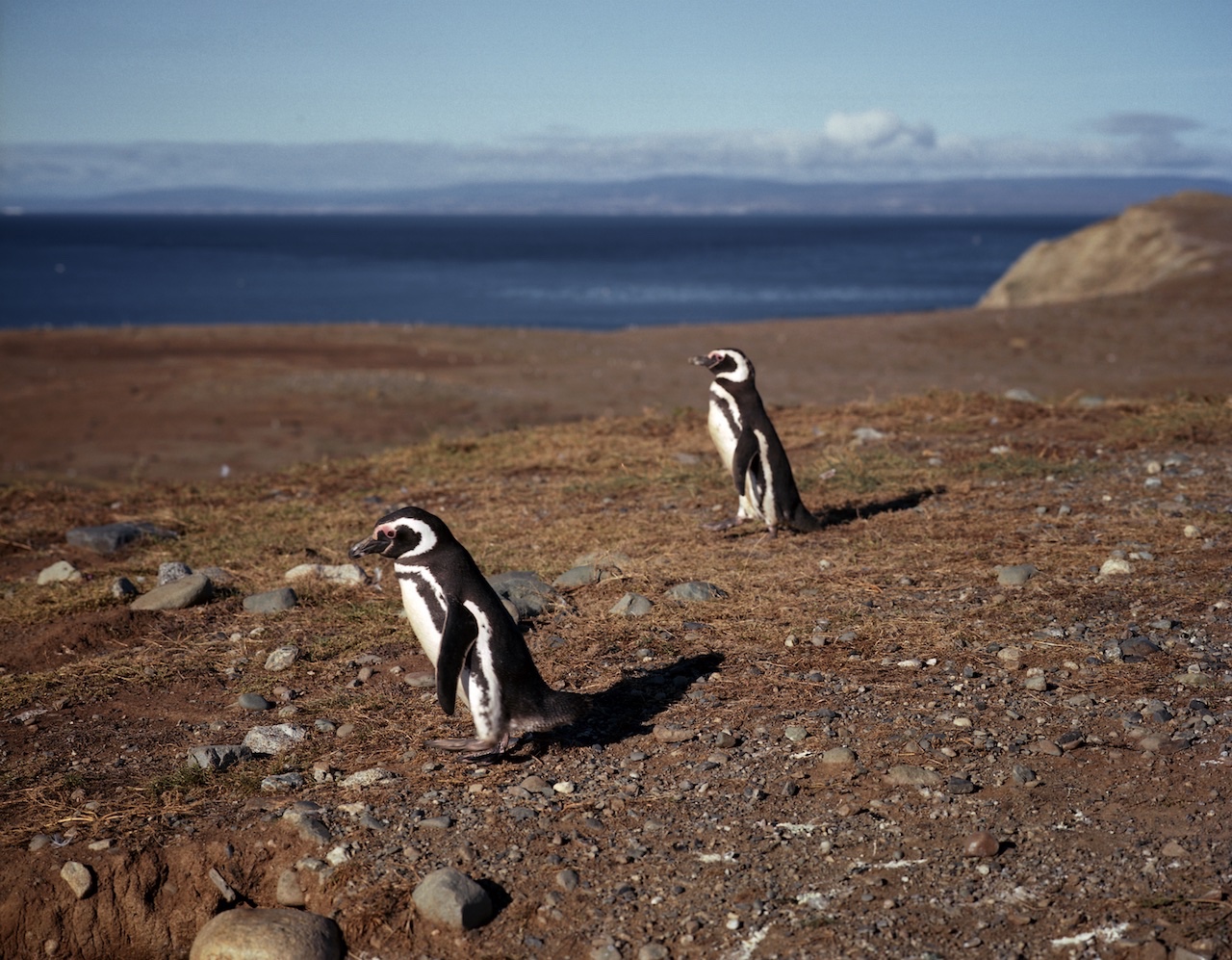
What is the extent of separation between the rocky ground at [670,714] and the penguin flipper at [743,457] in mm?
403

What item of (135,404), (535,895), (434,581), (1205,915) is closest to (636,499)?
(434,581)

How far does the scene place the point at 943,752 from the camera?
183 inches

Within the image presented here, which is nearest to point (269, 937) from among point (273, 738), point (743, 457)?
point (273, 738)

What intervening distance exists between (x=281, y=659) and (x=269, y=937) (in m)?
2.14

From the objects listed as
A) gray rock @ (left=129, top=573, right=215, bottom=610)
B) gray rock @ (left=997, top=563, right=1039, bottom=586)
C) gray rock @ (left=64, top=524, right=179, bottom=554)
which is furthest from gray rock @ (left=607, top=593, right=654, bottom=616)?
Result: gray rock @ (left=64, top=524, right=179, bottom=554)

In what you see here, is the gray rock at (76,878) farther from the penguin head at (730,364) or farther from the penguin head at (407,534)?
the penguin head at (730,364)

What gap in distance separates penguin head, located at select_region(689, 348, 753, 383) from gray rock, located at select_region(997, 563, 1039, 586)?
7.16ft

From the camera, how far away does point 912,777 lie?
14.6 ft

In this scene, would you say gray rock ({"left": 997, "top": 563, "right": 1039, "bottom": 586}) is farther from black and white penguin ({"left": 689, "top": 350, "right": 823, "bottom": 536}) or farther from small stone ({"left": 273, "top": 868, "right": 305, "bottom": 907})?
small stone ({"left": 273, "top": 868, "right": 305, "bottom": 907})

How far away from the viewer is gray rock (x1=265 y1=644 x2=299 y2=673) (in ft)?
19.1

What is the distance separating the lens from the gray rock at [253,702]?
5352 millimetres

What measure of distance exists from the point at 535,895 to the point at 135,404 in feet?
53.3

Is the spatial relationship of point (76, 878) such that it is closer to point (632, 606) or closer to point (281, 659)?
point (281, 659)

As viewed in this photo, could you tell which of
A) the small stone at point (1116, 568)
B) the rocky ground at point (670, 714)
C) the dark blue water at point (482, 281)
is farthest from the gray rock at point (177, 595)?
the dark blue water at point (482, 281)
